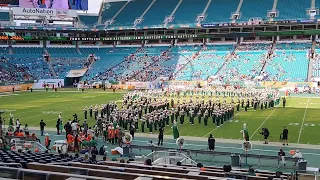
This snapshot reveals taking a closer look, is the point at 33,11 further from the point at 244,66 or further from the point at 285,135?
the point at 285,135

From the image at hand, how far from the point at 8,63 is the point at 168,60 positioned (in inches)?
866

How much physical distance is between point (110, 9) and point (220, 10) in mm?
20853

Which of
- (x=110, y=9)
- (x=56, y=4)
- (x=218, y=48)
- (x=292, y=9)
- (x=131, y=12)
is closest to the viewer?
(x=292, y=9)

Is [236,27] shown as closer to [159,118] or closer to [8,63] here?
[8,63]

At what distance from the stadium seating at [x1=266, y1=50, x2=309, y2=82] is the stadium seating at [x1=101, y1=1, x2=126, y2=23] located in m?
29.7

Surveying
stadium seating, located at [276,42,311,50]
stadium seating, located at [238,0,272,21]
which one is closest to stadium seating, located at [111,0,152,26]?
stadium seating, located at [238,0,272,21]

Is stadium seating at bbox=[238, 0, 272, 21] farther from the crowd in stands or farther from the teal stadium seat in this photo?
the crowd in stands

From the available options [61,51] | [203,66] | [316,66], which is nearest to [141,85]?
[203,66]

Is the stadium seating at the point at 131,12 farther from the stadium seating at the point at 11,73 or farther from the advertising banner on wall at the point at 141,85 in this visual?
the stadium seating at the point at 11,73

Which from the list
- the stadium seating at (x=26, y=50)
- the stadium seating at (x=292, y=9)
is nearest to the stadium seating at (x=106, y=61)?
the stadium seating at (x=26, y=50)

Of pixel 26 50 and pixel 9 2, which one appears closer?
pixel 9 2

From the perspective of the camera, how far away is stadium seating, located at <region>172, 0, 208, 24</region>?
5690 centimetres

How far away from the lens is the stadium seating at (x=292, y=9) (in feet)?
164

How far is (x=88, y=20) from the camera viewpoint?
214 ft
